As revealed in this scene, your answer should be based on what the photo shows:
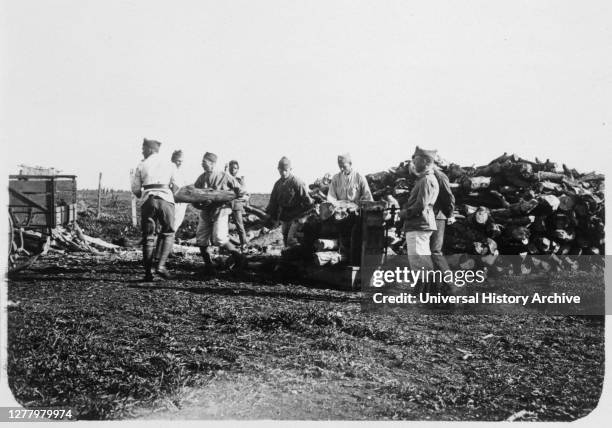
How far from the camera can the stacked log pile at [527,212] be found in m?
7.68

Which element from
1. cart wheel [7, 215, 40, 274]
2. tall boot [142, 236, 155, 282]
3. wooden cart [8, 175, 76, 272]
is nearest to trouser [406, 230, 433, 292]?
tall boot [142, 236, 155, 282]

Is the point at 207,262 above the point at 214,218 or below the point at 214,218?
below

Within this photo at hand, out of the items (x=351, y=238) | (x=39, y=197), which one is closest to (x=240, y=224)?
(x=351, y=238)

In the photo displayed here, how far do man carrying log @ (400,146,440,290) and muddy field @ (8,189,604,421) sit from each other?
770 mm

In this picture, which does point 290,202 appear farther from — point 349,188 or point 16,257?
point 16,257

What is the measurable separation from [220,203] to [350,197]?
1.86 m

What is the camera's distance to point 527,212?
25.9 feet

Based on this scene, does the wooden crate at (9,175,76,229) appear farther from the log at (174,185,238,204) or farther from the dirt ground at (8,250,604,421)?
the log at (174,185,238,204)

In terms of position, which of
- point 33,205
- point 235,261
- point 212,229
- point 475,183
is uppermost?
point 475,183

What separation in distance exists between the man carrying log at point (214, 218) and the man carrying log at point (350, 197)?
142 centimetres

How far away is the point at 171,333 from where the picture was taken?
516cm

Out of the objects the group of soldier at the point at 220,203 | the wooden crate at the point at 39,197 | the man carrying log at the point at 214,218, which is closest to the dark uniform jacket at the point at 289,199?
the group of soldier at the point at 220,203

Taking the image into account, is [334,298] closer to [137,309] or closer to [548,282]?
[137,309]

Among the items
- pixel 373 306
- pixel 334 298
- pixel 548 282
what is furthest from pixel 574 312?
pixel 334 298
